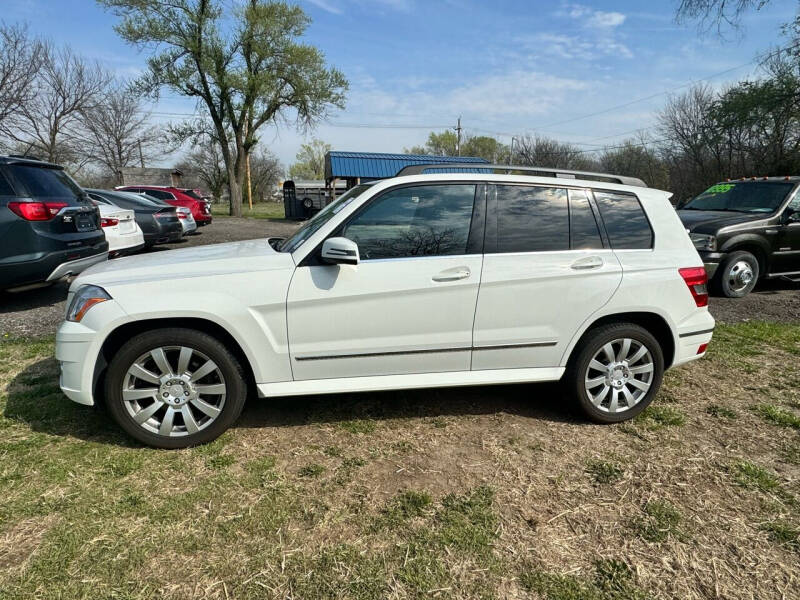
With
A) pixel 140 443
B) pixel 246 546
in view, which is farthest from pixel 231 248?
pixel 246 546

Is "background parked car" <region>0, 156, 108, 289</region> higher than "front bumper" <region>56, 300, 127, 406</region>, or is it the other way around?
"background parked car" <region>0, 156, 108, 289</region>

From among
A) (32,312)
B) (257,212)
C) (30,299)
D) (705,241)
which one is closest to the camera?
(32,312)

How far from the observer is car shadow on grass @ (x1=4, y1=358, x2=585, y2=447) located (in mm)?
3232

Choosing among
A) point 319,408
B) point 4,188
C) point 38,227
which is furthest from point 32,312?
point 319,408

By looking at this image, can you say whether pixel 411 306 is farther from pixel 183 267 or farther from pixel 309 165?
pixel 309 165

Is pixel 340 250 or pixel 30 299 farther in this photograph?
pixel 30 299

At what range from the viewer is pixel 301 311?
288cm

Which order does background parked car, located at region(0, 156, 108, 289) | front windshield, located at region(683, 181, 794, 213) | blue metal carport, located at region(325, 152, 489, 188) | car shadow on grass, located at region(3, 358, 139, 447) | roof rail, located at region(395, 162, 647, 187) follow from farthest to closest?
1. blue metal carport, located at region(325, 152, 489, 188)
2. front windshield, located at region(683, 181, 794, 213)
3. background parked car, located at region(0, 156, 108, 289)
4. roof rail, located at region(395, 162, 647, 187)
5. car shadow on grass, located at region(3, 358, 139, 447)

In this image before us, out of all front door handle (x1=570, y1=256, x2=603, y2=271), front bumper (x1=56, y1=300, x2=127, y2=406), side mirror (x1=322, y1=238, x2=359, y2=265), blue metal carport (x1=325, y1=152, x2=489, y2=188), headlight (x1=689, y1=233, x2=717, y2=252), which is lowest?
front bumper (x1=56, y1=300, x2=127, y2=406)

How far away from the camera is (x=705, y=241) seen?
22.9 feet

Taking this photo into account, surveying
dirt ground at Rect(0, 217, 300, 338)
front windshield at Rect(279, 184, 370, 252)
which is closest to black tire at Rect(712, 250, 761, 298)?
front windshield at Rect(279, 184, 370, 252)

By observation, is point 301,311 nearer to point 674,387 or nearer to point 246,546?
point 246,546

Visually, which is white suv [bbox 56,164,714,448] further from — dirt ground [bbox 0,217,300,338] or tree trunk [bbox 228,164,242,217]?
tree trunk [bbox 228,164,242,217]

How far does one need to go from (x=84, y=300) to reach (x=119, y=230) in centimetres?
605
